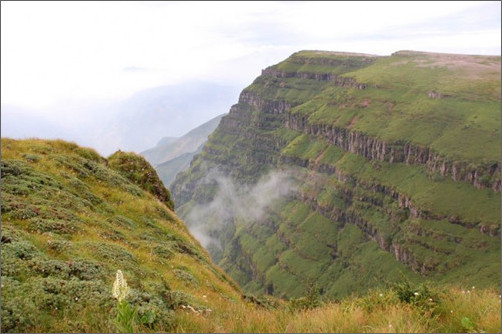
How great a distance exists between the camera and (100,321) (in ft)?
27.8

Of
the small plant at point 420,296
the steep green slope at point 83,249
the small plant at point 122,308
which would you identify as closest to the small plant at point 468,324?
the small plant at point 420,296

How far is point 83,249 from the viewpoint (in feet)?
49.5

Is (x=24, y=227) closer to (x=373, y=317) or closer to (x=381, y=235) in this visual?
(x=373, y=317)

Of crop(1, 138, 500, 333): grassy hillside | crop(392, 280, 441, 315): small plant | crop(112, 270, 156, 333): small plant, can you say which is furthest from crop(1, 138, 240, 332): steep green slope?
crop(392, 280, 441, 315): small plant

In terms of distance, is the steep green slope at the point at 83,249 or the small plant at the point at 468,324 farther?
the steep green slope at the point at 83,249

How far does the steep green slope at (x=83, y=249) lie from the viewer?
9.22m

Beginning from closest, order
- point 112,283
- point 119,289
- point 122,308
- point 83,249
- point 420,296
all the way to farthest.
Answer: point 122,308, point 119,289, point 420,296, point 112,283, point 83,249

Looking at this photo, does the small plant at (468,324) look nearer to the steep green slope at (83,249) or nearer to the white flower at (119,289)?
the steep green slope at (83,249)

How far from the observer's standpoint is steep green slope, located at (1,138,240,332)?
9219mm

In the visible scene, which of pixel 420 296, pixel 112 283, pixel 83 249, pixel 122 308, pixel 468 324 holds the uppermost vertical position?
pixel 122 308

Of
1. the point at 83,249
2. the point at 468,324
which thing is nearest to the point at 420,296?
the point at 468,324

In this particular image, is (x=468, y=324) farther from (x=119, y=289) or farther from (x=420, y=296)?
(x=119, y=289)

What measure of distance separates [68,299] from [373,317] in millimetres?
7762

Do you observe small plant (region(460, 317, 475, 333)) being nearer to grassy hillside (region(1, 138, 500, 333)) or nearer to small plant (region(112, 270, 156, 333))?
grassy hillside (region(1, 138, 500, 333))
